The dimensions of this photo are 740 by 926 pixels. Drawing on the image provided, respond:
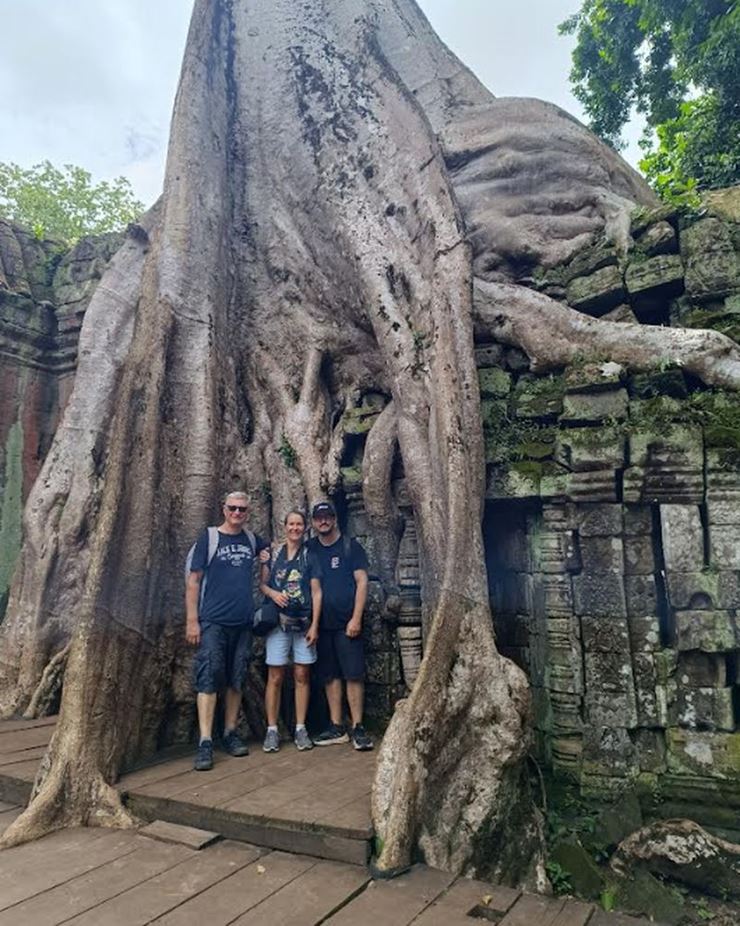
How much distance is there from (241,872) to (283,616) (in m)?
1.53

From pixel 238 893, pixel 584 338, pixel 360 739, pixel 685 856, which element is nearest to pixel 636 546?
pixel 584 338

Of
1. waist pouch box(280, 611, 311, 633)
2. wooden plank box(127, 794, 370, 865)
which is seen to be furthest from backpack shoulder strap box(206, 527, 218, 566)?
wooden plank box(127, 794, 370, 865)

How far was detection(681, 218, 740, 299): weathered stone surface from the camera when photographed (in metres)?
3.72

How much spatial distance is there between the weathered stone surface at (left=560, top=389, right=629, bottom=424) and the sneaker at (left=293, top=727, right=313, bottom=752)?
2135 millimetres

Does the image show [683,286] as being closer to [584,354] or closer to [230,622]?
[584,354]

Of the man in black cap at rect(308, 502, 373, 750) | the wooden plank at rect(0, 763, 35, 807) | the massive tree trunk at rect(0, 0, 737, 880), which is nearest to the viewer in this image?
the massive tree trunk at rect(0, 0, 737, 880)

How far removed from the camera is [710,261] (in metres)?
3.75

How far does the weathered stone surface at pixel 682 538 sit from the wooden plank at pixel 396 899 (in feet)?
5.93

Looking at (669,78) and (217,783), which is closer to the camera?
(217,783)

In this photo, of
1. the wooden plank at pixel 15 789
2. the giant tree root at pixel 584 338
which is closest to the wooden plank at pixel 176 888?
the wooden plank at pixel 15 789

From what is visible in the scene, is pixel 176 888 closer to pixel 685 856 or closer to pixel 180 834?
pixel 180 834

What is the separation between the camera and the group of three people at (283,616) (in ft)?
11.5

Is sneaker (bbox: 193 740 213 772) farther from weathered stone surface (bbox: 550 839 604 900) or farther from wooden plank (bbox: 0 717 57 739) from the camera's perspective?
weathered stone surface (bbox: 550 839 604 900)

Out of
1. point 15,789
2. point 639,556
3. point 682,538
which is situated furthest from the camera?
point 639,556
